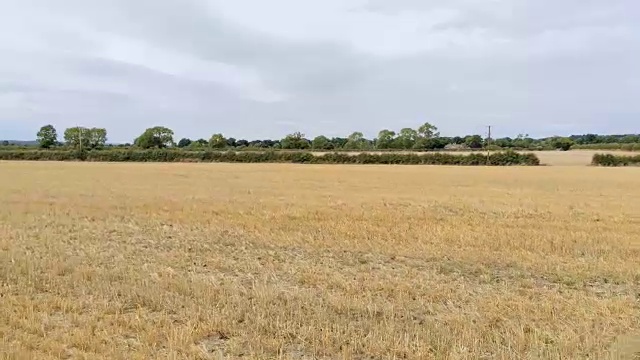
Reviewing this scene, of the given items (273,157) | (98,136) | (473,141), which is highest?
(98,136)

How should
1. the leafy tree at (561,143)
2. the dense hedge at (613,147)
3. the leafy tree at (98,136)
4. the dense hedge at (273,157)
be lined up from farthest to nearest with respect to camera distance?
the leafy tree at (98,136) < the leafy tree at (561,143) < the dense hedge at (613,147) < the dense hedge at (273,157)

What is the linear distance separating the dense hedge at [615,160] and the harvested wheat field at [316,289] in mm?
80432

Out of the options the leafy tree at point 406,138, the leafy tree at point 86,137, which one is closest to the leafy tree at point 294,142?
the leafy tree at point 406,138

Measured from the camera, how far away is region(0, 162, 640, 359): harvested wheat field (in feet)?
17.8

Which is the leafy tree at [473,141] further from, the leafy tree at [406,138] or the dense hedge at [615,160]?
the dense hedge at [615,160]

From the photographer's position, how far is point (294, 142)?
15100 cm

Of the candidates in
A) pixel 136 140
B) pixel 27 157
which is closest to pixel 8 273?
pixel 27 157

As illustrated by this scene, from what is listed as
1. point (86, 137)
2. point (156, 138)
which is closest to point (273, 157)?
point (156, 138)

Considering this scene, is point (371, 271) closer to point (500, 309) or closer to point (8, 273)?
point (500, 309)

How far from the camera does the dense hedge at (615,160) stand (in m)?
85.5

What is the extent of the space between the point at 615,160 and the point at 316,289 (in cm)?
9515

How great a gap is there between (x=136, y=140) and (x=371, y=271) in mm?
165302

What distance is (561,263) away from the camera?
10.6 metres

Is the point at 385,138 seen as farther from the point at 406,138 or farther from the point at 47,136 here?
the point at 47,136
